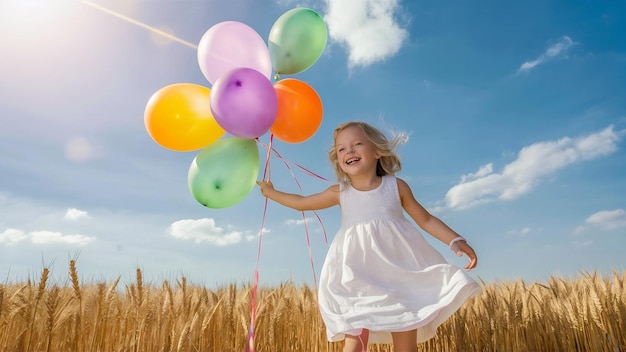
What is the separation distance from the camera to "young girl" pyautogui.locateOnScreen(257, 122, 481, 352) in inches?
89.7

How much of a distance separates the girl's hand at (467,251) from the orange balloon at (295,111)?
3.82 feet

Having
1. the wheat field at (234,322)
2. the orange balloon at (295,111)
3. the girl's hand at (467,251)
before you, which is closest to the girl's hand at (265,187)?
the orange balloon at (295,111)

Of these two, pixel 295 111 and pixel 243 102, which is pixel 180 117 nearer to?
pixel 243 102

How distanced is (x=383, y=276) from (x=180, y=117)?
57.5 inches

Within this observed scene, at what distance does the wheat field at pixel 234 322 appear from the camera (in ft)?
9.34

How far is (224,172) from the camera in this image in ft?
9.27

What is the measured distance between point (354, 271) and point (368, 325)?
296mm

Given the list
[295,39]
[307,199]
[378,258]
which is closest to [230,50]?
[295,39]

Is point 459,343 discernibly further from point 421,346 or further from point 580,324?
point 580,324

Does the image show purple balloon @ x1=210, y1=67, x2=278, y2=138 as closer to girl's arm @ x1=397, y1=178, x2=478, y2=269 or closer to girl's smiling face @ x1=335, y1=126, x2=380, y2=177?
girl's smiling face @ x1=335, y1=126, x2=380, y2=177

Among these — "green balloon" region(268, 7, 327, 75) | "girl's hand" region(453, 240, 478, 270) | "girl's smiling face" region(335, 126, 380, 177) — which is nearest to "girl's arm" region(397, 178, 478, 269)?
"girl's hand" region(453, 240, 478, 270)

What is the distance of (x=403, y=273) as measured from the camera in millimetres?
2406

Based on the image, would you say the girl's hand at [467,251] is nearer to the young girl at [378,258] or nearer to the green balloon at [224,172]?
the young girl at [378,258]

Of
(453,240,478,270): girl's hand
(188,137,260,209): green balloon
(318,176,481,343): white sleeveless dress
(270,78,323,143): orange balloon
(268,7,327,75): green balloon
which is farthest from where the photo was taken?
(268,7,327,75): green balloon
